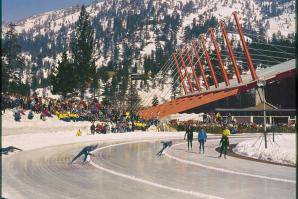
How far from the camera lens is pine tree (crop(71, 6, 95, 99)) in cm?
8925

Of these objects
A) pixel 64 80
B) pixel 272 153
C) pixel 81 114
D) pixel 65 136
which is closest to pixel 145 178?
pixel 272 153

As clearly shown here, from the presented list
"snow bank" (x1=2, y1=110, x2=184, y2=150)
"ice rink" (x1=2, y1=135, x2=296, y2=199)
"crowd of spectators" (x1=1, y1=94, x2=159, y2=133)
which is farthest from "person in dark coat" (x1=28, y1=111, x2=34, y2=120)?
"ice rink" (x1=2, y1=135, x2=296, y2=199)

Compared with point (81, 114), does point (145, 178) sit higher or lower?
lower

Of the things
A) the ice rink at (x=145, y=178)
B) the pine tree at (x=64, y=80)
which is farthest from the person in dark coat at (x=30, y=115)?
the pine tree at (x=64, y=80)

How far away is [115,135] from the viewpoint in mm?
39125

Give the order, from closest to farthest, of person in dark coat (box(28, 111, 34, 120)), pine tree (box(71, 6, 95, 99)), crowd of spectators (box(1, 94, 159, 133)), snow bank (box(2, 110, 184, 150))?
snow bank (box(2, 110, 184, 150)) → person in dark coat (box(28, 111, 34, 120)) → crowd of spectators (box(1, 94, 159, 133)) → pine tree (box(71, 6, 95, 99))

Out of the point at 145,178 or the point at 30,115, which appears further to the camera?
the point at 30,115

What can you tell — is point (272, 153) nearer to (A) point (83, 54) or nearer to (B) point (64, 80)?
(B) point (64, 80)

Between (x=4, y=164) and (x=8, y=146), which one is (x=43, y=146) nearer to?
(x=8, y=146)

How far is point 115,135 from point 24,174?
23.2m

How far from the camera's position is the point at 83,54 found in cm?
9206

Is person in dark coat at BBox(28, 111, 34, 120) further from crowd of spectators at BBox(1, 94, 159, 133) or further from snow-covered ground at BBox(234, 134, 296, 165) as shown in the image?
snow-covered ground at BBox(234, 134, 296, 165)

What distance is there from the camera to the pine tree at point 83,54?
89.2 meters

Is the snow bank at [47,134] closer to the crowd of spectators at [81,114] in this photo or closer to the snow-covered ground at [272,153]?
the crowd of spectators at [81,114]
